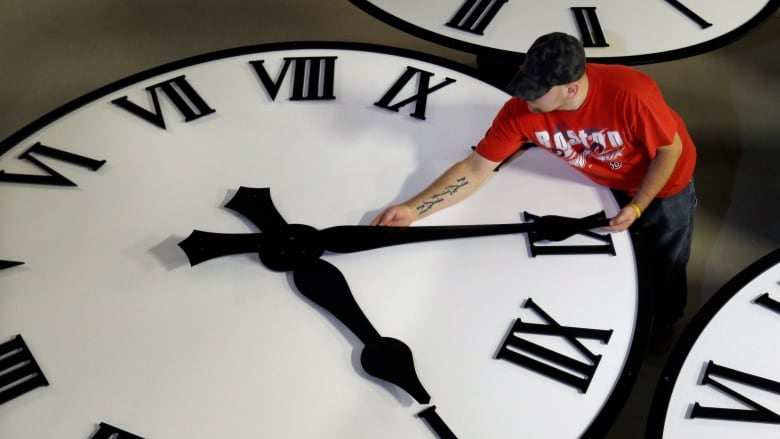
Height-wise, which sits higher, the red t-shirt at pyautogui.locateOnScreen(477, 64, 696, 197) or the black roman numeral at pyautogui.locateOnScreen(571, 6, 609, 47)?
the black roman numeral at pyautogui.locateOnScreen(571, 6, 609, 47)

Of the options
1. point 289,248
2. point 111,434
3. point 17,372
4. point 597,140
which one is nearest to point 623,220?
point 597,140

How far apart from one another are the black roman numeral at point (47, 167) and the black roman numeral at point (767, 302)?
5.33 ft

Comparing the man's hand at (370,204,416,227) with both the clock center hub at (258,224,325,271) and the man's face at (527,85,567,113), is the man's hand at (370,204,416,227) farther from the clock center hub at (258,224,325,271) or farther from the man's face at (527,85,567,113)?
the man's face at (527,85,567,113)

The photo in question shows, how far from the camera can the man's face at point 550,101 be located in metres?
1.57

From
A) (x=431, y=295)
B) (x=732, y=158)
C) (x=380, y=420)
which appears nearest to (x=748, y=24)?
(x=732, y=158)

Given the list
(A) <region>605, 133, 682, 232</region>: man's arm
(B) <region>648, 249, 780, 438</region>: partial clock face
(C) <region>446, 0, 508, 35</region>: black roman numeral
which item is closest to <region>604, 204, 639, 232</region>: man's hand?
(A) <region>605, 133, 682, 232</region>: man's arm

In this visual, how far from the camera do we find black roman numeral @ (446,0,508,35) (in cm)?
230

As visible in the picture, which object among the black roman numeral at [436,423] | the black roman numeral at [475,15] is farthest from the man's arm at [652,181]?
the black roman numeral at [475,15]

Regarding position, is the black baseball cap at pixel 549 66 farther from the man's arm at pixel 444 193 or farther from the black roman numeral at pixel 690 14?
the black roman numeral at pixel 690 14

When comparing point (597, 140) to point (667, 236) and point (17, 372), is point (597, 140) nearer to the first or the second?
point (667, 236)

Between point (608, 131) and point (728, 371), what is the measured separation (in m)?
0.58

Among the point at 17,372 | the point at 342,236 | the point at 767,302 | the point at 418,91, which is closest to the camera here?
the point at 17,372

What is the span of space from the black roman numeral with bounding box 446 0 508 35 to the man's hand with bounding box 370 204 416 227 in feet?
2.50

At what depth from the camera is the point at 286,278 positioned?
1.70 m
